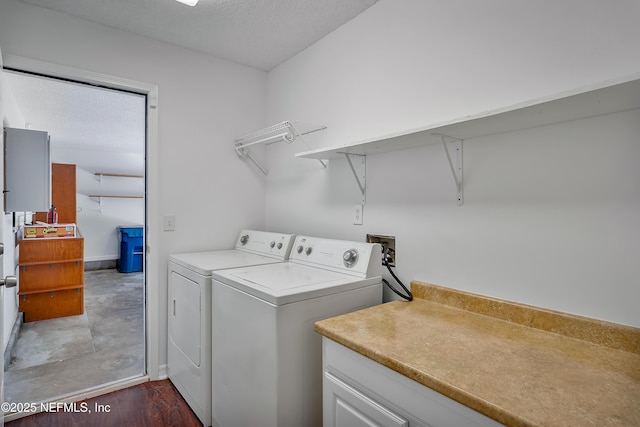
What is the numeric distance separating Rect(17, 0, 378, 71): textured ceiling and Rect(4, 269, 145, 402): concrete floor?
230cm

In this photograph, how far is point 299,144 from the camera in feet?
8.13

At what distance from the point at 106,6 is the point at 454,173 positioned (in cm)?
208

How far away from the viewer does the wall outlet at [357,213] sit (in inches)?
77.9

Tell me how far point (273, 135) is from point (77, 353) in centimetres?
237

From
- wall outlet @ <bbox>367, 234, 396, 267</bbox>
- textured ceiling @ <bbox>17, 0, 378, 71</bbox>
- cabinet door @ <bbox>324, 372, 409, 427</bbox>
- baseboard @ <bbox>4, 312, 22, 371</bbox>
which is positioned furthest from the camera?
baseboard @ <bbox>4, 312, 22, 371</bbox>

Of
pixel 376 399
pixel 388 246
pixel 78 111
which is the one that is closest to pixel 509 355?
pixel 376 399

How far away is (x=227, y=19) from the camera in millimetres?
2047

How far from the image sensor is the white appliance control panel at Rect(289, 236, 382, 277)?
5.49ft

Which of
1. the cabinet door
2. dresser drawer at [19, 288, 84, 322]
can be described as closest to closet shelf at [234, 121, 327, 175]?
the cabinet door

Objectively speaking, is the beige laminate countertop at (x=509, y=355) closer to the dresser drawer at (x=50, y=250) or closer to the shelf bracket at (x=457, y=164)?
the shelf bracket at (x=457, y=164)

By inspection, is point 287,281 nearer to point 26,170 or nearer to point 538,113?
point 538,113

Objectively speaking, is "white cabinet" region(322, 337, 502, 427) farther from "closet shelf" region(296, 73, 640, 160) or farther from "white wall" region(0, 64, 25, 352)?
"white wall" region(0, 64, 25, 352)

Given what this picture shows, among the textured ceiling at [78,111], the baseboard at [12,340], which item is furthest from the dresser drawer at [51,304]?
the textured ceiling at [78,111]

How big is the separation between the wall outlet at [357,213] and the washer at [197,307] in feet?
1.47
